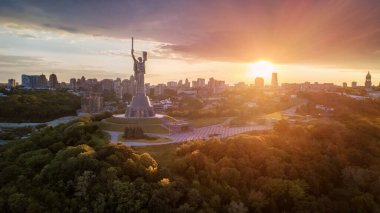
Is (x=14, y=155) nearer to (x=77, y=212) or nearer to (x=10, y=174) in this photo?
(x=10, y=174)

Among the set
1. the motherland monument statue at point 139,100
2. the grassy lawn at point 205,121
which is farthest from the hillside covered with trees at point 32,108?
the grassy lawn at point 205,121

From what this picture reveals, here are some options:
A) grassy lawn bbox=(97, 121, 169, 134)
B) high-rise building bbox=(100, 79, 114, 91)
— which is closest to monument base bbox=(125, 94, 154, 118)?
grassy lawn bbox=(97, 121, 169, 134)

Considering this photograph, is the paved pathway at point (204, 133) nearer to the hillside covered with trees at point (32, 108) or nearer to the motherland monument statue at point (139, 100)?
the motherland monument statue at point (139, 100)

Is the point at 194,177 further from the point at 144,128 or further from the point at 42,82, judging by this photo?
the point at 42,82

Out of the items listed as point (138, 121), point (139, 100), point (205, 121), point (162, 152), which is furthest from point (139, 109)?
point (162, 152)

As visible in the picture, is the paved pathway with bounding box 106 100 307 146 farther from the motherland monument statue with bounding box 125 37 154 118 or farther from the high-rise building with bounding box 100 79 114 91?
the high-rise building with bounding box 100 79 114 91

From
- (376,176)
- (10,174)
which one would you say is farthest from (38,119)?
(376,176)
